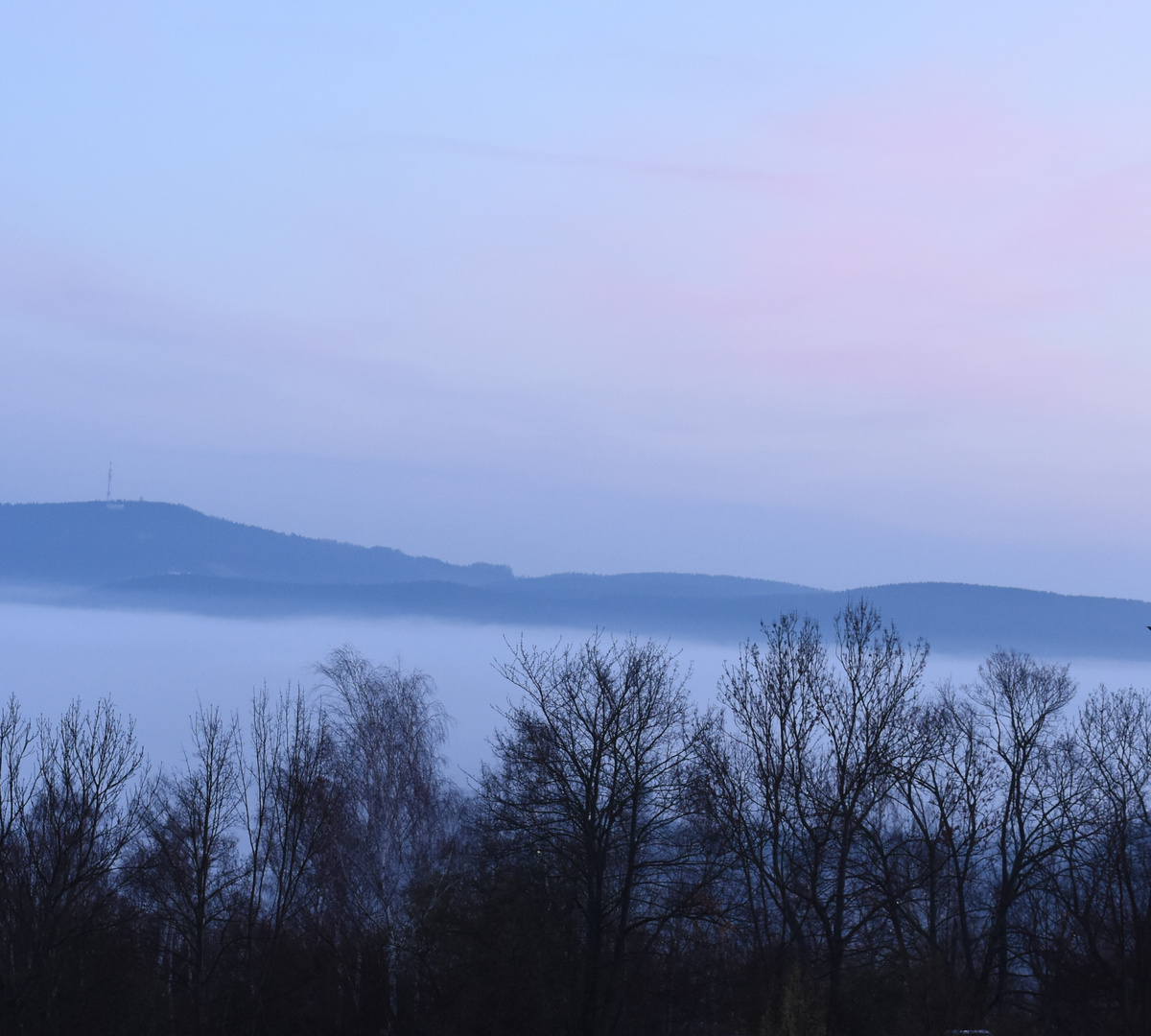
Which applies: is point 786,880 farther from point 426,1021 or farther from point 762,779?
point 426,1021

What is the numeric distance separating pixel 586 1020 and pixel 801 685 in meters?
9.39

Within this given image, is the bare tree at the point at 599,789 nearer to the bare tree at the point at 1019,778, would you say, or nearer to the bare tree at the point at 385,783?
the bare tree at the point at 385,783

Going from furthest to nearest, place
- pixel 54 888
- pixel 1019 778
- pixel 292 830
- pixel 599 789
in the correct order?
pixel 1019 778
pixel 292 830
pixel 599 789
pixel 54 888

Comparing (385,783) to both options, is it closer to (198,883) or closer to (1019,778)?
(198,883)

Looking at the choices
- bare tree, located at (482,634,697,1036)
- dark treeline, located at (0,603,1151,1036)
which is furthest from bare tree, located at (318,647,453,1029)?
bare tree, located at (482,634,697,1036)

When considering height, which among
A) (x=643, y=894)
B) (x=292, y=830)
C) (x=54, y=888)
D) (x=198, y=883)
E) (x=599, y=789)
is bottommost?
(x=198, y=883)

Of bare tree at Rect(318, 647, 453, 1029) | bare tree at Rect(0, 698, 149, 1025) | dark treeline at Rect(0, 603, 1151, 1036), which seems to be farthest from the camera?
bare tree at Rect(318, 647, 453, 1029)

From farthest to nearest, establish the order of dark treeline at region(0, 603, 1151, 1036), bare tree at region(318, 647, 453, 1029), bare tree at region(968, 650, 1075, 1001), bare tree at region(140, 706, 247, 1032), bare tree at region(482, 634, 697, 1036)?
A: 1. bare tree at region(318, 647, 453, 1029)
2. bare tree at region(968, 650, 1075, 1001)
3. bare tree at region(140, 706, 247, 1032)
4. dark treeline at region(0, 603, 1151, 1036)
5. bare tree at region(482, 634, 697, 1036)

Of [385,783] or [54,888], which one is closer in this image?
[54,888]

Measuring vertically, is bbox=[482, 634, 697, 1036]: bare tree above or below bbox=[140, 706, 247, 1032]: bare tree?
above

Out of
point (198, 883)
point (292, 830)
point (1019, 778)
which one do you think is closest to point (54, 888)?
point (198, 883)

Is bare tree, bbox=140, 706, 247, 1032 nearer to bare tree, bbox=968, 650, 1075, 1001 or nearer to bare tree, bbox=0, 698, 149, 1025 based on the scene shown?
bare tree, bbox=0, 698, 149, 1025

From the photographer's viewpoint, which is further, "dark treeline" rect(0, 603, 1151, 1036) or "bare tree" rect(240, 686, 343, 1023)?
"bare tree" rect(240, 686, 343, 1023)

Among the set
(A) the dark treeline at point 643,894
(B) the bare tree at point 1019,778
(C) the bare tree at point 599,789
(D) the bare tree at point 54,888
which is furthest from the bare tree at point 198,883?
(B) the bare tree at point 1019,778
